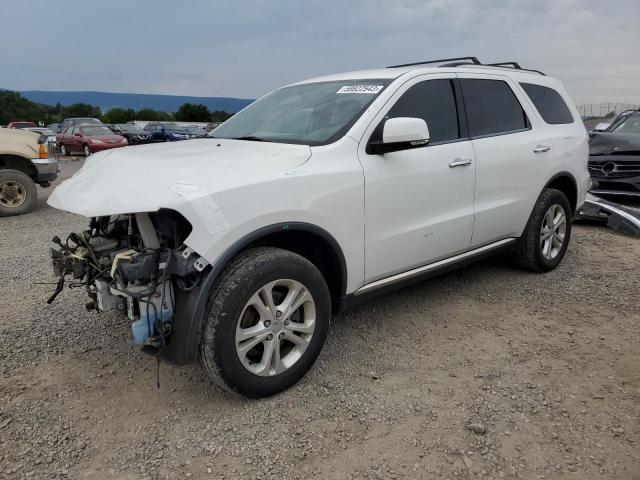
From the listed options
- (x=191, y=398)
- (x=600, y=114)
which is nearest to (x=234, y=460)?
(x=191, y=398)

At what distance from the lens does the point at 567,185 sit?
4.92 meters

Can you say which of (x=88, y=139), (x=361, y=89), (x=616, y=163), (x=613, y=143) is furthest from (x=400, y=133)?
(x=88, y=139)

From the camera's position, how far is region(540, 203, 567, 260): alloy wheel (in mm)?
4695

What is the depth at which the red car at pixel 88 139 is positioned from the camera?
21.7 m

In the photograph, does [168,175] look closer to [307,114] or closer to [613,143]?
[307,114]

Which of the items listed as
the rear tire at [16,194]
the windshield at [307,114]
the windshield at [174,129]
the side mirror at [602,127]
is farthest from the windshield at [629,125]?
the windshield at [174,129]

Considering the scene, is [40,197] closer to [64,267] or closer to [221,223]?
[64,267]

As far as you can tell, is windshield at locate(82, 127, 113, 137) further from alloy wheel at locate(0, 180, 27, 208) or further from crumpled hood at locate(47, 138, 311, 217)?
crumpled hood at locate(47, 138, 311, 217)

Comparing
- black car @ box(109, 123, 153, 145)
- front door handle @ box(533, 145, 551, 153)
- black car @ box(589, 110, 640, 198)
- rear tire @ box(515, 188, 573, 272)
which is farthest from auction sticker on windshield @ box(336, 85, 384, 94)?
black car @ box(109, 123, 153, 145)

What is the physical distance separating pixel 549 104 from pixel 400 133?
2546 mm

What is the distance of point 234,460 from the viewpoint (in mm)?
2357

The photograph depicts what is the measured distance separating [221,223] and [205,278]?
0.90 feet

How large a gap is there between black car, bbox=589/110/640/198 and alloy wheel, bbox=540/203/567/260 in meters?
3.48

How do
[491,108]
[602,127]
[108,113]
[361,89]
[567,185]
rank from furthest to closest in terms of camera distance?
1. [108,113]
2. [602,127]
3. [567,185]
4. [491,108]
5. [361,89]
